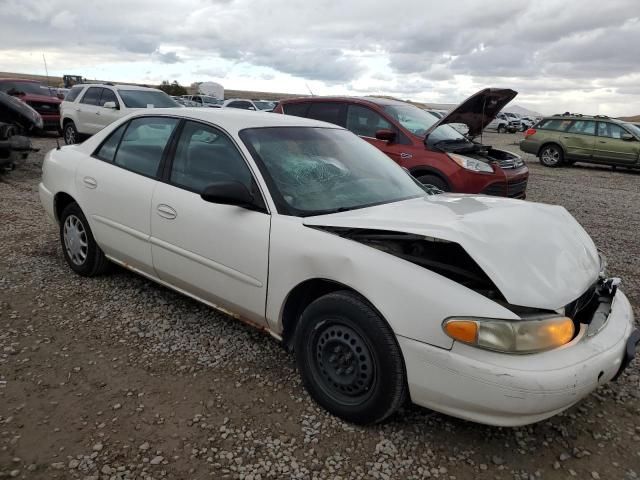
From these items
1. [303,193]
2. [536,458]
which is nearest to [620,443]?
[536,458]

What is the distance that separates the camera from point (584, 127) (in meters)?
15.0

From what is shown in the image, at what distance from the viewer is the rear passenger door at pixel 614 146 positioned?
47.4 feet

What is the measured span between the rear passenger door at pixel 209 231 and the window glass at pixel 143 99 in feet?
30.0

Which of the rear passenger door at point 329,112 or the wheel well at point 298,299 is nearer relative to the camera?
the wheel well at point 298,299

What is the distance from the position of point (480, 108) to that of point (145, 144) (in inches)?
180

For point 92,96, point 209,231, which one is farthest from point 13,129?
point 209,231

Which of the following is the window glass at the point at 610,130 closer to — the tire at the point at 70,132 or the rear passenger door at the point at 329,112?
the rear passenger door at the point at 329,112

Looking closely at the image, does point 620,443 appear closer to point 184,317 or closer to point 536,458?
point 536,458

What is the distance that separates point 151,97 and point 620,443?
39.2 feet

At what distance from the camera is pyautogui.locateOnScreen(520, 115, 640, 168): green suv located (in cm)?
1457

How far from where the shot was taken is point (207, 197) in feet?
9.15

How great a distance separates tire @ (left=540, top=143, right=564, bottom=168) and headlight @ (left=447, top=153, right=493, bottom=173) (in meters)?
10.2

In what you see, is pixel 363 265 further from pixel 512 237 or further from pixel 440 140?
pixel 440 140

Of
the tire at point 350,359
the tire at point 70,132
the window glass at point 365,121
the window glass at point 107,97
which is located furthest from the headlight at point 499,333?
the tire at point 70,132
